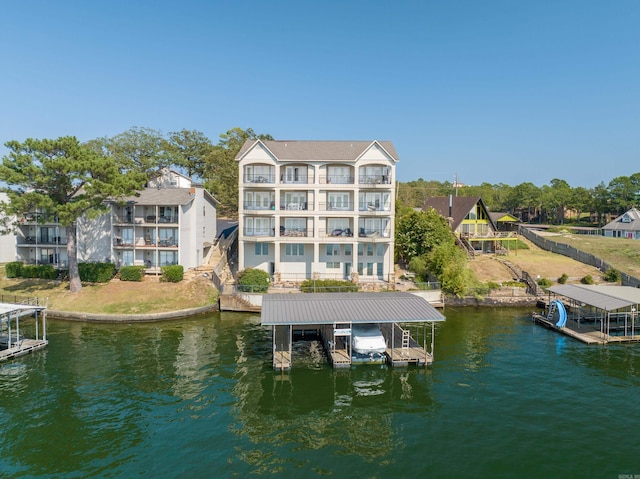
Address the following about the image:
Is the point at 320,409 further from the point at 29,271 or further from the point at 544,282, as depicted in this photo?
the point at 29,271

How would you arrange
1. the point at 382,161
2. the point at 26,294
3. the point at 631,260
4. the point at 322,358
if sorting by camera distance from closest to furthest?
1. the point at 322,358
2. the point at 26,294
3. the point at 382,161
4. the point at 631,260

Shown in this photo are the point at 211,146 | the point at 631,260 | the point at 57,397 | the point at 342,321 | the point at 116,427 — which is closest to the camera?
the point at 116,427

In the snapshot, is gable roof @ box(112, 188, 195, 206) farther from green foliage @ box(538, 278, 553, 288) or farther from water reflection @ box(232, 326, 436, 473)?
green foliage @ box(538, 278, 553, 288)

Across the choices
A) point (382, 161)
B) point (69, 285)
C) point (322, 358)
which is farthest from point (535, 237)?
point (69, 285)

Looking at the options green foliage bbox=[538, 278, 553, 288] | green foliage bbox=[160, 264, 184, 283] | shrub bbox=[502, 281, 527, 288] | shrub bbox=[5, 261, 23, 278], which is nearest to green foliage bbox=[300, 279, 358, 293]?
green foliage bbox=[160, 264, 184, 283]

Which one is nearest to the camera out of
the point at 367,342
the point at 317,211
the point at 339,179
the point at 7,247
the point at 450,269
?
the point at 367,342

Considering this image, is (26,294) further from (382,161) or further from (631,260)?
(631,260)

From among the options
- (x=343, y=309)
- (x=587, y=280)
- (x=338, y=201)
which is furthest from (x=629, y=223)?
(x=343, y=309)
